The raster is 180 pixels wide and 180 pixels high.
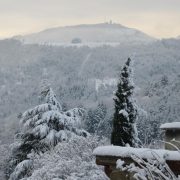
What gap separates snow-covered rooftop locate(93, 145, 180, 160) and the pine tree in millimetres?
19649

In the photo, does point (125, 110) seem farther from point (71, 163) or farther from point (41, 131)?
point (71, 163)

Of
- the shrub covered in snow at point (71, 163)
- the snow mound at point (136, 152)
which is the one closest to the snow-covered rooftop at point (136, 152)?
the snow mound at point (136, 152)

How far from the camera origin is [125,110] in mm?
26844

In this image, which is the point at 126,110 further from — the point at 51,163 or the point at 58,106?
the point at 51,163

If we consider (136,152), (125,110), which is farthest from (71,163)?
(136,152)

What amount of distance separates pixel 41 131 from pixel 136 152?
17025 mm

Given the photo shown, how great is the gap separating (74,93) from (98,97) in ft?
38.2

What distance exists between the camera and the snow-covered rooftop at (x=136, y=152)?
4.95 m

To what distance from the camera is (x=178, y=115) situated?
118m

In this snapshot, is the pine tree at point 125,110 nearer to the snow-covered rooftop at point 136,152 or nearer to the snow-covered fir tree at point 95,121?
the snow-covered rooftop at point 136,152

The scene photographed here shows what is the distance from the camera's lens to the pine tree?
25703 millimetres

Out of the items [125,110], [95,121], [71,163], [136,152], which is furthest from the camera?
[95,121]

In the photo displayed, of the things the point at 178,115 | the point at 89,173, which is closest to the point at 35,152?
the point at 89,173

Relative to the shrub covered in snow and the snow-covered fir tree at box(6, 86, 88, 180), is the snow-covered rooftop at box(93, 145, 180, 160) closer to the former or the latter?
the shrub covered in snow
